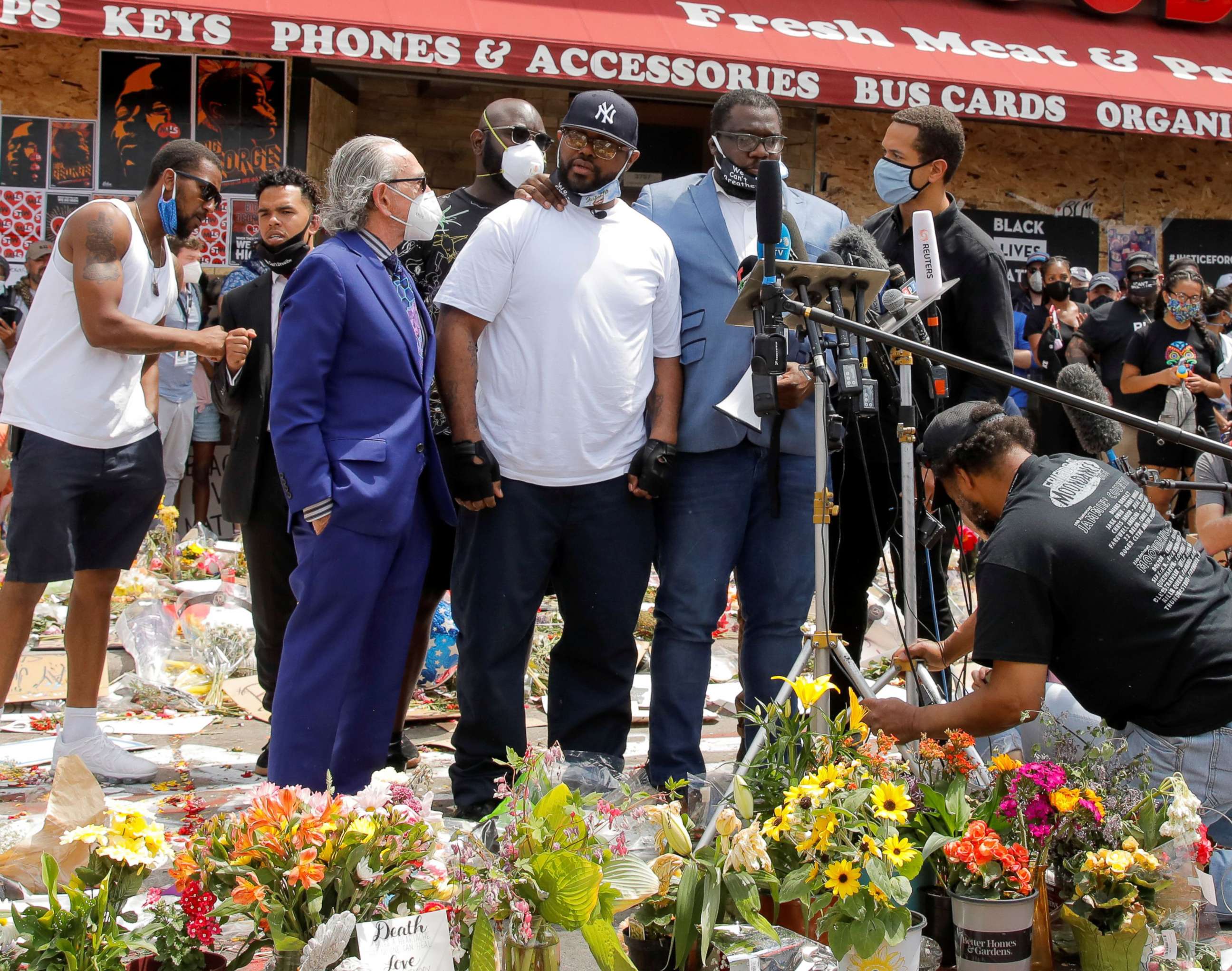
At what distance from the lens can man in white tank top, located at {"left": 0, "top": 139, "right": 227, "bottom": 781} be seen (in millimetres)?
4012

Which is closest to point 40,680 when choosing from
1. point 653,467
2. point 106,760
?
point 106,760

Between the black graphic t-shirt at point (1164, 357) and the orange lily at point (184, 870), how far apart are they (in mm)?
7557

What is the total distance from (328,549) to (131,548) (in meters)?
1.05

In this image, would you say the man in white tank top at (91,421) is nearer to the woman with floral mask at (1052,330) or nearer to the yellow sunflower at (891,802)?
the yellow sunflower at (891,802)

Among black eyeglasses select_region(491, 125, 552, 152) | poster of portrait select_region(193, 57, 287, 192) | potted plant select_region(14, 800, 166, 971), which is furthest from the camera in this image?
poster of portrait select_region(193, 57, 287, 192)

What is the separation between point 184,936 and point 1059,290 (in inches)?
379

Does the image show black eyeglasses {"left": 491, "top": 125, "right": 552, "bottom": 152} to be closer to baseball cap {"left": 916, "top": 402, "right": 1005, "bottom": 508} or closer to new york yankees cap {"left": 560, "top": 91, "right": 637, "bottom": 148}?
new york yankees cap {"left": 560, "top": 91, "right": 637, "bottom": 148}

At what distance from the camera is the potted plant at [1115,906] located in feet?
9.11

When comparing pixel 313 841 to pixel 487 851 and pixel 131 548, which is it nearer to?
pixel 487 851

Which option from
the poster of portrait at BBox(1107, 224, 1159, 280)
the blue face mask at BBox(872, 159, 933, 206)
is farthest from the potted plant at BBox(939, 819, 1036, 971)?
the poster of portrait at BBox(1107, 224, 1159, 280)

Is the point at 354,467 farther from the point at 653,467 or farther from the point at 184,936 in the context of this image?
the point at 184,936

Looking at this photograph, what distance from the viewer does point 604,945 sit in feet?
8.27

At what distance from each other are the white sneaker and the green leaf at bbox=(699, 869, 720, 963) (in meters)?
2.41

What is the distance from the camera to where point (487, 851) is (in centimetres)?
254
